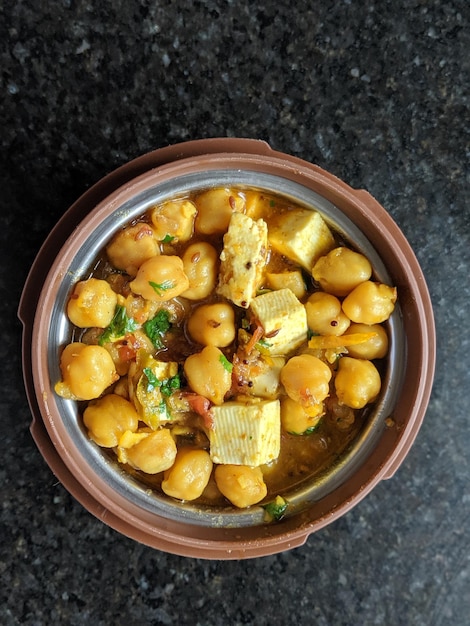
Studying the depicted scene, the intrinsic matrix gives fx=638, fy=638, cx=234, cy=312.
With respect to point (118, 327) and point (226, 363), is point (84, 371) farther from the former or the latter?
point (226, 363)

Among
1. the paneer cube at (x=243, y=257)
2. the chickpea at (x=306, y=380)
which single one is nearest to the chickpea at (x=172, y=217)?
the paneer cube at (x=243, y=257)

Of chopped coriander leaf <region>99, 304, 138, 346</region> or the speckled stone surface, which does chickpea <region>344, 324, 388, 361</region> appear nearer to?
the speckled stone surface

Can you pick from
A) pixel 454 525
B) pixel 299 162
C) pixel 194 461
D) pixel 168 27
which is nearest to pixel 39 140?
pixel 168 27

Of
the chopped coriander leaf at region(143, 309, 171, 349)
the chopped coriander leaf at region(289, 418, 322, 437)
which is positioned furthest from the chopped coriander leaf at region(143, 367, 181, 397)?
the chopped coriander leaf at region(289, 418, 322, 437)

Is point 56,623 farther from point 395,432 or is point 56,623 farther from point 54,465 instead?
point 395,432

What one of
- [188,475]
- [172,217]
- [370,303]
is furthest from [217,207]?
[188,475]

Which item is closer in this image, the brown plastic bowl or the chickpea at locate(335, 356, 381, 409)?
the brown plastic bowl

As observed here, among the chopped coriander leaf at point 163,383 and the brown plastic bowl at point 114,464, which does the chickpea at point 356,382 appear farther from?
the chopped coriander leaf at point 163,383
